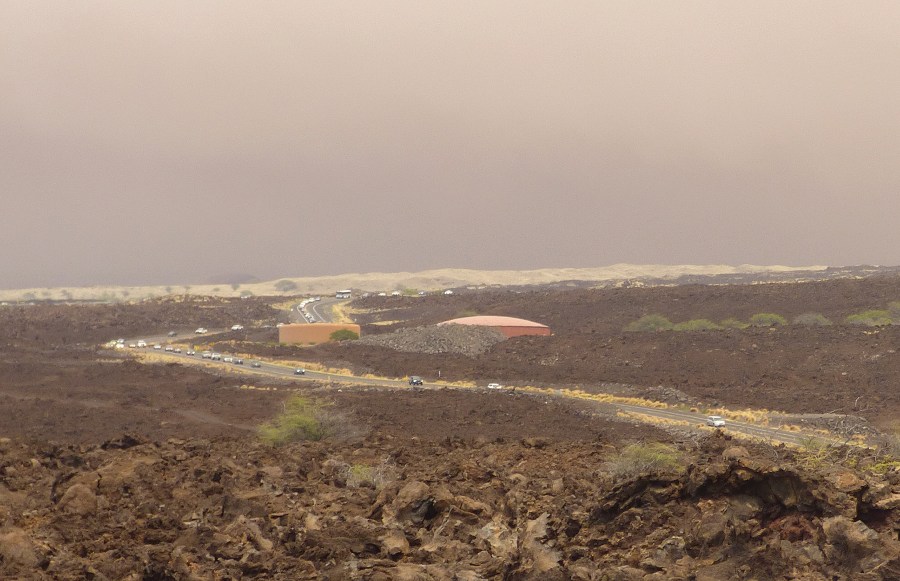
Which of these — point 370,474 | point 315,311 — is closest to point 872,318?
point 315,311

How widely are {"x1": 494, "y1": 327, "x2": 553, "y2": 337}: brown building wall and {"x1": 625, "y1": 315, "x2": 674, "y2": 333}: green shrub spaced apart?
1205cm

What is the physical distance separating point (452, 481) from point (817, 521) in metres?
9.02

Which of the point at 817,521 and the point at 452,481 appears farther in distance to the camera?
the point at 452,481

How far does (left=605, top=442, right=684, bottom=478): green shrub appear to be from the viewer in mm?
15455

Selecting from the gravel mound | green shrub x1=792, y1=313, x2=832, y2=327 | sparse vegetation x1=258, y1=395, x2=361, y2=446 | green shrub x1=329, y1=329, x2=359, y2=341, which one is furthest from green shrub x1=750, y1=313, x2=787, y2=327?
sparse vegetation x1=258, y1=395, x2=361, y2=446

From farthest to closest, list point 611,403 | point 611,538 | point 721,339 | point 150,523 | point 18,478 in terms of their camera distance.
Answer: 1. point 721,339
2. point 611,403
3. point 18,478
4. point 150,523
5. point 611,538

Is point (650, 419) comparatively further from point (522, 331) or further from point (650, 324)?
point (650, 324)

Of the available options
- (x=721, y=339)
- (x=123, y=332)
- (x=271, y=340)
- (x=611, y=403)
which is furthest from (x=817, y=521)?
(x=123, y=332)

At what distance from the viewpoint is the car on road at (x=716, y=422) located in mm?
49438

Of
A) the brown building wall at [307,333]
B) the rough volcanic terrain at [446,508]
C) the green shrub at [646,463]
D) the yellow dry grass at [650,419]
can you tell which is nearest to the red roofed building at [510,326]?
the brown building wall at [307,333]

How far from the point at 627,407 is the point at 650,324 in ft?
187

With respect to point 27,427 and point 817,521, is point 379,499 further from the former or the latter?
point 27,427

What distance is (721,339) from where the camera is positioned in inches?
3388

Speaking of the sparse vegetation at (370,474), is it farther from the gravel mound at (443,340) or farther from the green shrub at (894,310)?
the green shrub at (894,310)
